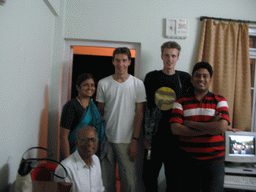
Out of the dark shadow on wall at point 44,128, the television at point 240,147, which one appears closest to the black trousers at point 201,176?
the television at point 240,147

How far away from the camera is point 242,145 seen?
2.23 m

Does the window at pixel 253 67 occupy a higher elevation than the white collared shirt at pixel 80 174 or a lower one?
higher

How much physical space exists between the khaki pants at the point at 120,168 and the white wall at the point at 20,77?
715 millimetres

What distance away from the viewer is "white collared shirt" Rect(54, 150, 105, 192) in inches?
55.1

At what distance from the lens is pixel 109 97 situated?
210 centimetres

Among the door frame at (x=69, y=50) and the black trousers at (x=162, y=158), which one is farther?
the door frame at (x=69, y=50)

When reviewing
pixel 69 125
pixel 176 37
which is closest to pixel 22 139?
pixel 69 125

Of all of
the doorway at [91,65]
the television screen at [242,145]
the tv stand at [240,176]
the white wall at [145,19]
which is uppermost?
the white wall at [145,19]

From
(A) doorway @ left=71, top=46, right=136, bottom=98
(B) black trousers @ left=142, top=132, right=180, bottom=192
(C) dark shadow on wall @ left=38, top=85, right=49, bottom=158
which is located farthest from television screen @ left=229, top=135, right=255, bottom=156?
(C) dark shadow on wall @ left=38, top=85, right=49, bottom=158

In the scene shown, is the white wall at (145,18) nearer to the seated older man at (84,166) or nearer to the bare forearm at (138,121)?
the bare forearm at (138,121)

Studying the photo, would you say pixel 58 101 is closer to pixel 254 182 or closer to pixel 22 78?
pixel 22 78

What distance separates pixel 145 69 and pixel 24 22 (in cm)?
140

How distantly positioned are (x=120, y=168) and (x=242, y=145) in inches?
50.2

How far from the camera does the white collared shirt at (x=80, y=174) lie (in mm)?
1399
